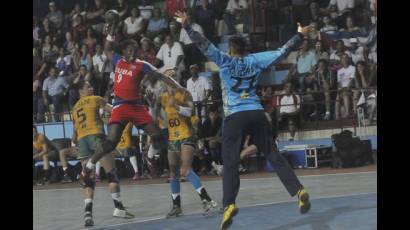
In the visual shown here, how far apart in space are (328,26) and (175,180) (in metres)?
6.31

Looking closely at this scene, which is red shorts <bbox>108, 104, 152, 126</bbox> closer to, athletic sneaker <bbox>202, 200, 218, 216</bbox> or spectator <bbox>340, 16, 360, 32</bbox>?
athletic sneaker <bbox>202, 200, 218, 216</bbox>

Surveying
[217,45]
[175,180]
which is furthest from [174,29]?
[175,180]

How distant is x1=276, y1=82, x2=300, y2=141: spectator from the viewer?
480 inches

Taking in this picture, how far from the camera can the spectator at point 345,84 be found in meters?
12.1

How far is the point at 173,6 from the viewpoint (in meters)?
14.5

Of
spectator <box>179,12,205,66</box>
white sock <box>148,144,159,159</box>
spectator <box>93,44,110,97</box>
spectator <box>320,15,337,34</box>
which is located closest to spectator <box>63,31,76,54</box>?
spectator <box>93,44,110,97</box>

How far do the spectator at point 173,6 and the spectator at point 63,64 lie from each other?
220 cm

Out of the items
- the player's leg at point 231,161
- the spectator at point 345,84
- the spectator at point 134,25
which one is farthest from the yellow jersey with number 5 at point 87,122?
the spectator at point 134,25

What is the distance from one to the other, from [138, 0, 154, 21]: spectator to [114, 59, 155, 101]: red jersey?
6640mm

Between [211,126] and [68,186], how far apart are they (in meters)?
2.50

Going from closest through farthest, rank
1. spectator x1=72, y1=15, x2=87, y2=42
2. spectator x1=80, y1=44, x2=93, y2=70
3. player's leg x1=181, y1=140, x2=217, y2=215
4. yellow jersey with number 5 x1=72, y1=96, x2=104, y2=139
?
player's leg x1=181, y1=140, x2=217, y2=215, yellow jersey with number 5 x1=72, y1=96, x2=104, y2=139, spectator x1=80, y1=44, x2=93, y2=70, spectator x1=72, y1=15, x2=87, y2=42

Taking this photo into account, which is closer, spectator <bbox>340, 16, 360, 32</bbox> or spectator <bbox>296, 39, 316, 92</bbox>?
spectator <bbox>296, 39, 316, 92</bbox>

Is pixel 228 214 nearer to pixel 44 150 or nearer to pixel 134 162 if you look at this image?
pixel 134 162

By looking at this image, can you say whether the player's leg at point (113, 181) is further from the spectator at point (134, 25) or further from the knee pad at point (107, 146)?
the spectator at point (134, 25)
